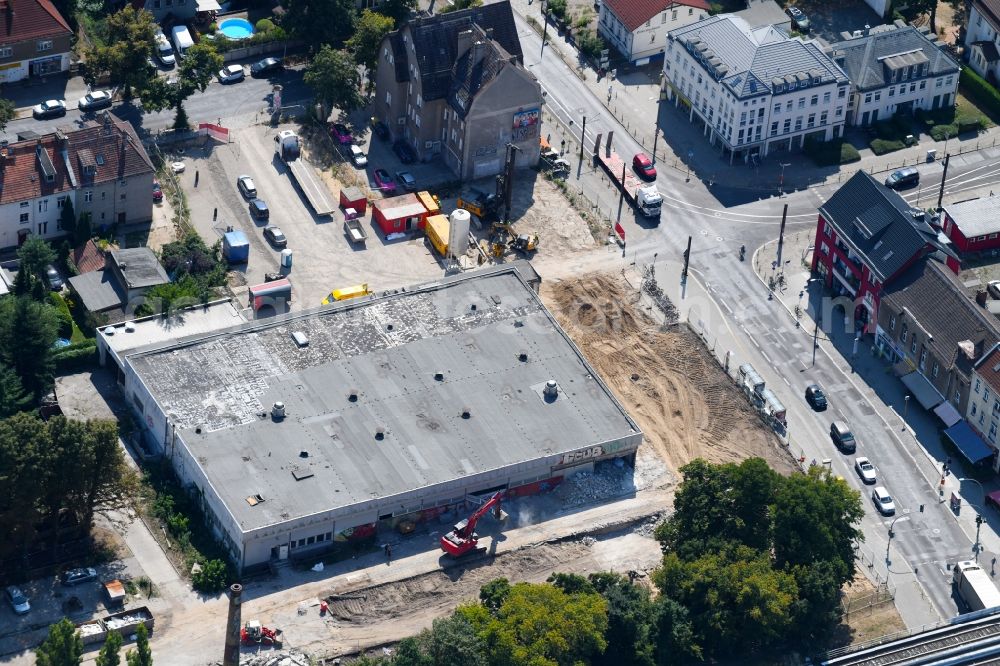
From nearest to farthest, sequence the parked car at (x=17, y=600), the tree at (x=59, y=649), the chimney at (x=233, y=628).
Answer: the tree at (x=59, y=649), the chimney at (x=233, y=628), the parked car at (x=17, y=600)

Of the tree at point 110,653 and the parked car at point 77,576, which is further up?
the tree at point 110,653

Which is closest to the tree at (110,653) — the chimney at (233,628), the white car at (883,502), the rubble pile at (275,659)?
the chimney at (233,628)

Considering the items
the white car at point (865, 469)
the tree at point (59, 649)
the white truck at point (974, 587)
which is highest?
the tree at point (59, 649)

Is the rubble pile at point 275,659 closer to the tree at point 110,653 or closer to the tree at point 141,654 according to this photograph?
the tree at point 141,654

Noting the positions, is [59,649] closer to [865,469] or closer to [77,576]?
[77,576]

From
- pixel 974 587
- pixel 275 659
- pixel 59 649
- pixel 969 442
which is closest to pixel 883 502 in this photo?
pixel 969 442

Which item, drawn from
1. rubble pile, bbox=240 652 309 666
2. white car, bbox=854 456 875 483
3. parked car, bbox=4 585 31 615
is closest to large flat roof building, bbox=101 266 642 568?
rubble pile, bbox=240 652 309 666
